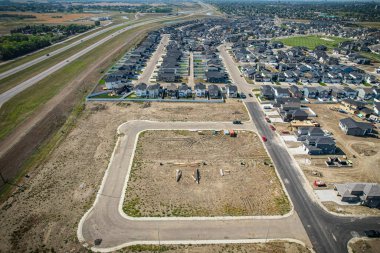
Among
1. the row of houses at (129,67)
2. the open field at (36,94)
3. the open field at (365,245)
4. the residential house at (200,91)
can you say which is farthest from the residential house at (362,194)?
the open field at (36,94)

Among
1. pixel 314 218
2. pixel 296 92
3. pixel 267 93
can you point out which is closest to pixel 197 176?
pixel 314 218

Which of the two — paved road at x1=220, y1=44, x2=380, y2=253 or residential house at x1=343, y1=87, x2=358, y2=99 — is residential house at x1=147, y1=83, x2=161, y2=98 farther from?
residential house at x1=343, y1=87, x2=358, y2=99

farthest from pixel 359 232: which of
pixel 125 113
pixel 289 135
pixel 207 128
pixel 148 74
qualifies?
pixel 148 74

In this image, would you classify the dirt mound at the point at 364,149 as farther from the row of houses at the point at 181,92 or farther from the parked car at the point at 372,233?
the row of houses at the point at 181,92

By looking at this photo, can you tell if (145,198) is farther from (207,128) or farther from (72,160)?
(207,128)

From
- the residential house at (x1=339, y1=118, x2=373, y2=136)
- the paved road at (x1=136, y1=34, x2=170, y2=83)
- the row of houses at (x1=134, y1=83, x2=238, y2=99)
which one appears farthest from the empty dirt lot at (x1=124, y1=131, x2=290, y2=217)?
the paved road at (x1=136, y1=34, x2=170, y2=83)

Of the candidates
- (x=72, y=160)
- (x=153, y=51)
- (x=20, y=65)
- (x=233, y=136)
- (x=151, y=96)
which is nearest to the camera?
(x=72, y=160)
